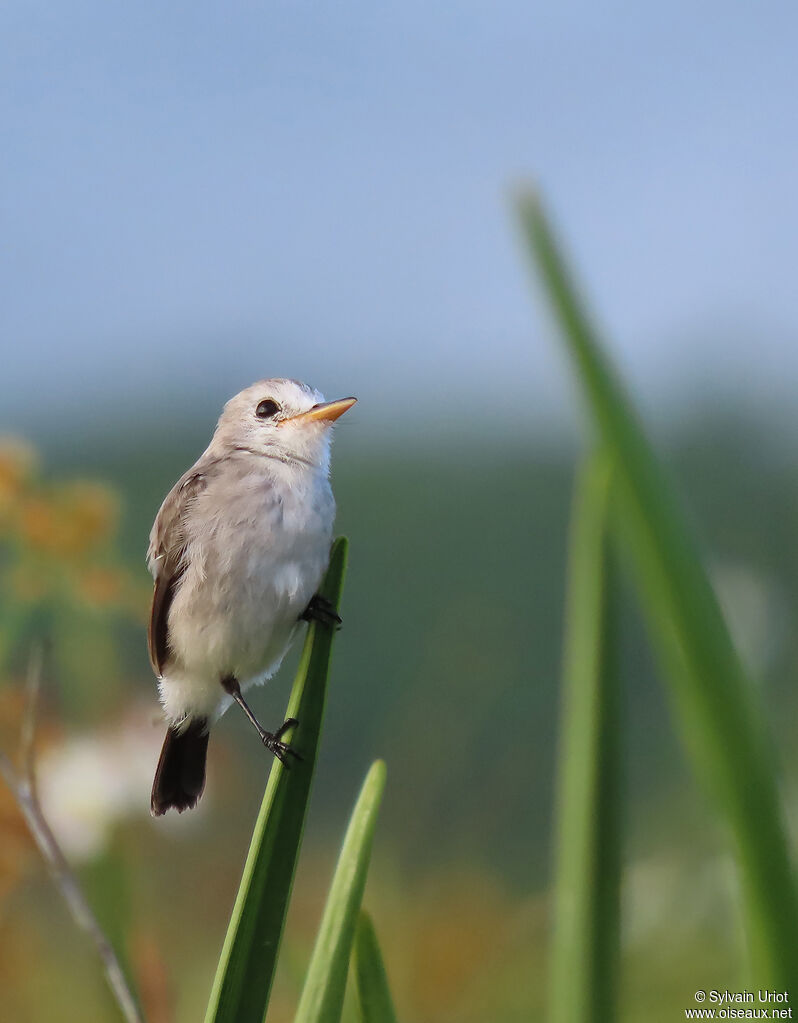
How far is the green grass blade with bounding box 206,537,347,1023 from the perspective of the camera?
2.08 ft

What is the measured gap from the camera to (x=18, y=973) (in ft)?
4.19

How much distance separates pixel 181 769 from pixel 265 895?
1.79ft

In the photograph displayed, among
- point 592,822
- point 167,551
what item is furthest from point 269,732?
point 592,822

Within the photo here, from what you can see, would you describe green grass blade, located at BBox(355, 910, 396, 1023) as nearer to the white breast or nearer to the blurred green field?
the blurred green field

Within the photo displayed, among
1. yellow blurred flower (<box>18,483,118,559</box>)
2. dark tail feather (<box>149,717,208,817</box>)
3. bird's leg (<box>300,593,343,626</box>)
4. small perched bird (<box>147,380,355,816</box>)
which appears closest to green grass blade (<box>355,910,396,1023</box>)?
bird's leg (<box>300,593,343,626</box>)

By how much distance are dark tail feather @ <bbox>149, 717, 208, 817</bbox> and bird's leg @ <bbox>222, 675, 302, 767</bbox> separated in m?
0.07

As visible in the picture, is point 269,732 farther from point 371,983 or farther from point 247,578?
point 371,983

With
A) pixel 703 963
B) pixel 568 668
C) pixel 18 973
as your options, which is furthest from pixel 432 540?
pixel 568 668

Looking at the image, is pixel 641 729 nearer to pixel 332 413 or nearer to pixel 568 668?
pixel 332 413

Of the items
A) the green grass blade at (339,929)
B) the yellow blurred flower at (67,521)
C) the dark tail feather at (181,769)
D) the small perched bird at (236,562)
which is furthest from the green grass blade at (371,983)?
the yellow blurred flower at (67,521)

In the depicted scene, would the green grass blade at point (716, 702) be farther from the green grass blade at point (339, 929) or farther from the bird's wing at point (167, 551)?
the bird's wing at point (167, 551)

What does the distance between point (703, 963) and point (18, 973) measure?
114 centimetres

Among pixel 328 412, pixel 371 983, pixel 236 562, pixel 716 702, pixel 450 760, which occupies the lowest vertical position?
pixel 450 760

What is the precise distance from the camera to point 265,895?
649mm
